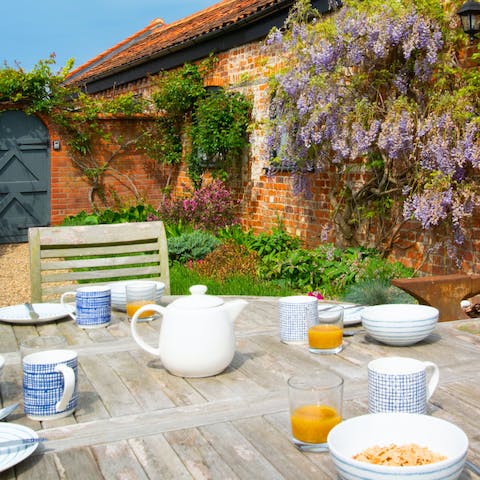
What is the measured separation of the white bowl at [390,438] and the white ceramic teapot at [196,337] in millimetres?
621

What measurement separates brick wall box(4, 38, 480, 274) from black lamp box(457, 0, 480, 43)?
5.37 ft

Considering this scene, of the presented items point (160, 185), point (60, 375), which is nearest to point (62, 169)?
point (160, 185)

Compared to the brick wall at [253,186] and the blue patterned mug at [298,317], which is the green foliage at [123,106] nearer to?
the brick wall at [253,186]

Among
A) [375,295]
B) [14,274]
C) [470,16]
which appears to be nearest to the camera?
[375,295]

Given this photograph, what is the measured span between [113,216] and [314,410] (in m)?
9.49

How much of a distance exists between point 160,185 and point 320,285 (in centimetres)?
591

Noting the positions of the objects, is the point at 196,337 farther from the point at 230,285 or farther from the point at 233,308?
the point at 230,285

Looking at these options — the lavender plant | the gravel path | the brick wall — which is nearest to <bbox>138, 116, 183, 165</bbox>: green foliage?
the brick wall

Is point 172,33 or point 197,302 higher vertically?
point 172,33

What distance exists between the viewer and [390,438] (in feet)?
4.60

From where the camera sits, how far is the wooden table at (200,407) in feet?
4.59

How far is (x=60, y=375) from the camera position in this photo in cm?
168

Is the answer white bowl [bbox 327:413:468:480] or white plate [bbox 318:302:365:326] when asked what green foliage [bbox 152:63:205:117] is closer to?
white plate [bbox 318:302:365:326]

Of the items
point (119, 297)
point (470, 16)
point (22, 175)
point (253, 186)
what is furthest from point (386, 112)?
point (22, 175)
